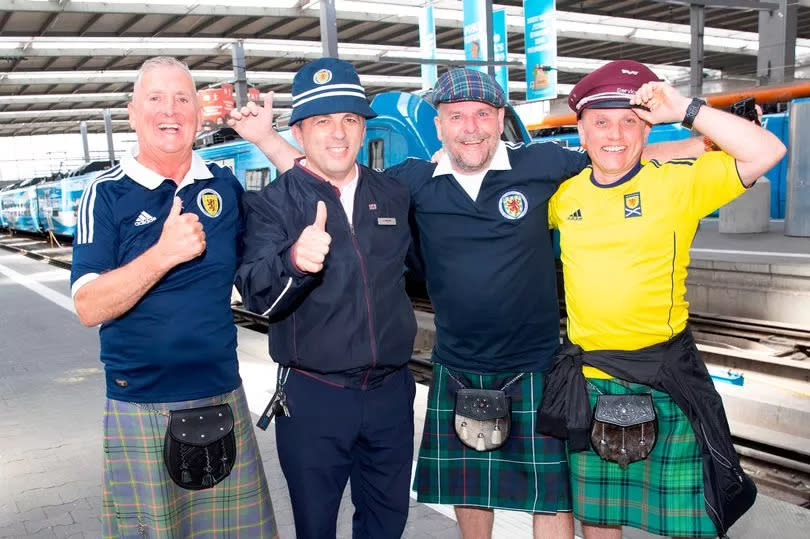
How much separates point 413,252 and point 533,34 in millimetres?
17946

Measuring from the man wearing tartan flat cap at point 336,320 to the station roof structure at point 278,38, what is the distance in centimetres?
1312

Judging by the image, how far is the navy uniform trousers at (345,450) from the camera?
8.28ft

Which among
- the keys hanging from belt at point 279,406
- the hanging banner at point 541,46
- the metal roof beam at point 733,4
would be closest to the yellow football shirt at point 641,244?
the keys hanging from belt at point 279,406

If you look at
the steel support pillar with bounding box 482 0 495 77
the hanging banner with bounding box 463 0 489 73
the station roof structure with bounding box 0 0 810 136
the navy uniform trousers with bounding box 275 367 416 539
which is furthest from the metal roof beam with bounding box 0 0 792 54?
the navy uniform trousers with bounding box 275 367 416 539

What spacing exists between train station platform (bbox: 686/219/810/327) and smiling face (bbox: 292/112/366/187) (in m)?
7.65

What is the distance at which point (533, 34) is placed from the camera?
19516 mm

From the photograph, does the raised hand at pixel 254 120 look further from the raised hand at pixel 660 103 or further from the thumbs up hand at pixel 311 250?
the raised hand at pixel 660 103

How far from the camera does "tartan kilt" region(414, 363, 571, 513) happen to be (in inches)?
112

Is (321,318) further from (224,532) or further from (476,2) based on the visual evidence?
(476,2)

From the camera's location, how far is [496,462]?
2.94 m

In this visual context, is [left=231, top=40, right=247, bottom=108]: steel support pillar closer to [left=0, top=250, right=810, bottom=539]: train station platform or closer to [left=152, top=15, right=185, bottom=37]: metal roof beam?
[left=152, top=15, right=185, bottom=37]: metal roof beam

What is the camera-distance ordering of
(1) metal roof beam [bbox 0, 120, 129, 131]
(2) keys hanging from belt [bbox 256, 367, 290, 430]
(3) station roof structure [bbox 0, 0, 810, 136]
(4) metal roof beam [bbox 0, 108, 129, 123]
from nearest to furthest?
(2) keys hanging from belt [bbox 256, 367, 290, 430], (3) station roof structure [bbox 0, 0, 810, 136], (4) metal roof beam [bbox 0, 108, 129, 123], (1) metal roof beam [bbox 0, 120, 129, 131]

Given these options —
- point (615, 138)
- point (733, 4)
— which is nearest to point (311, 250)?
point (615, 138)

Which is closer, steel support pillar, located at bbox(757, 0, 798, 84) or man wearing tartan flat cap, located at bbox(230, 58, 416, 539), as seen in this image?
man wearing tartan flat cap, located at bbox(230, 58, 416, 539)
